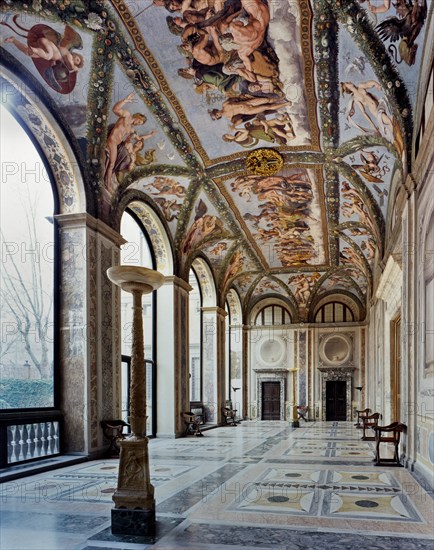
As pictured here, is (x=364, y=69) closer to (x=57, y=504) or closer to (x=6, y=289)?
(x=6, y=289)

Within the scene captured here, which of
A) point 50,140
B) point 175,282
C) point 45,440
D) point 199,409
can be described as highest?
point 50,140

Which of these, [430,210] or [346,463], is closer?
[430,210]

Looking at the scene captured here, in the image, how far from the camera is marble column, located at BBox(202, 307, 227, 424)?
22.3 m

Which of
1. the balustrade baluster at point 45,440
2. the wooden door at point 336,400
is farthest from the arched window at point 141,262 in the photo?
the wooden door at point 336,400

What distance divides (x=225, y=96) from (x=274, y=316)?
1985 centimetres

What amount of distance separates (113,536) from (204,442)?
10221 millimetres

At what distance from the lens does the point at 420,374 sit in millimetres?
9414

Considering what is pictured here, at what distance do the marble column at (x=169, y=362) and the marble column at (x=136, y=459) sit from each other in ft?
36.3

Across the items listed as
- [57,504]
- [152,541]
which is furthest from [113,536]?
[57,504]

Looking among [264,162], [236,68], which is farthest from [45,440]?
[264,162]

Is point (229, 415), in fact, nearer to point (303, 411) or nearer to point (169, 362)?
point (303, 411)

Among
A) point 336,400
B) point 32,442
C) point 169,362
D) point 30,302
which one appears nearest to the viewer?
point 32,442

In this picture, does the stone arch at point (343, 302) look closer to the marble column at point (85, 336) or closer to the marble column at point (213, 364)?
the marble column at point (213, 364)

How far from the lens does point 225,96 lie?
445 inches
